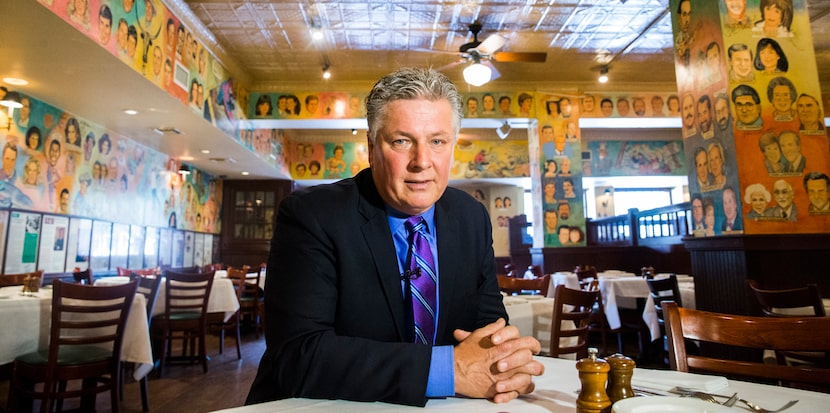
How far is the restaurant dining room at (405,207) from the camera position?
118cm

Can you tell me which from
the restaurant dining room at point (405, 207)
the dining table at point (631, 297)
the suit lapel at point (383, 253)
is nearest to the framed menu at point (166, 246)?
the restaurant dining room at point (405, 207)

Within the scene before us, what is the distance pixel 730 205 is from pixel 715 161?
462 mm

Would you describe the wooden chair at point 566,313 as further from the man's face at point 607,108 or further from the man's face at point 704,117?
the man's face at point 607,108

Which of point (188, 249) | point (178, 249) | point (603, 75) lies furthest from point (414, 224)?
point (188, 249)

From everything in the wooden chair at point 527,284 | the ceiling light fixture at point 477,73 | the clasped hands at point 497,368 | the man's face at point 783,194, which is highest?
the ceiling light fixture at point 477,73

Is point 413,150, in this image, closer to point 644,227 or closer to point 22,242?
point 22,242

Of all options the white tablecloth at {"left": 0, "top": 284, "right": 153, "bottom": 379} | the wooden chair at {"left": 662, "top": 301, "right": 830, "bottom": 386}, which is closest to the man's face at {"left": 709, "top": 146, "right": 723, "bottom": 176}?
the wooden chair at {"left": 662, "top": 301, "right": 830, "bottom": 386}

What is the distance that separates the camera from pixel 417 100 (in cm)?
130

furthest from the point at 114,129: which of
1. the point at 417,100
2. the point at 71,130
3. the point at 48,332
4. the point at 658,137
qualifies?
the point at 658,137

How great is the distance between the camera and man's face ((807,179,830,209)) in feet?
12.4

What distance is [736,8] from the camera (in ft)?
13.3

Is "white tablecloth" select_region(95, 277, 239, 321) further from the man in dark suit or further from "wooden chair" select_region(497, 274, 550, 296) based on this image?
the man in dark suit

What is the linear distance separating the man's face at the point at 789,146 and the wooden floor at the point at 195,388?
17.0ft

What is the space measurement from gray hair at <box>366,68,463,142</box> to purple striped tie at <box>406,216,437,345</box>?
1.13 feet
